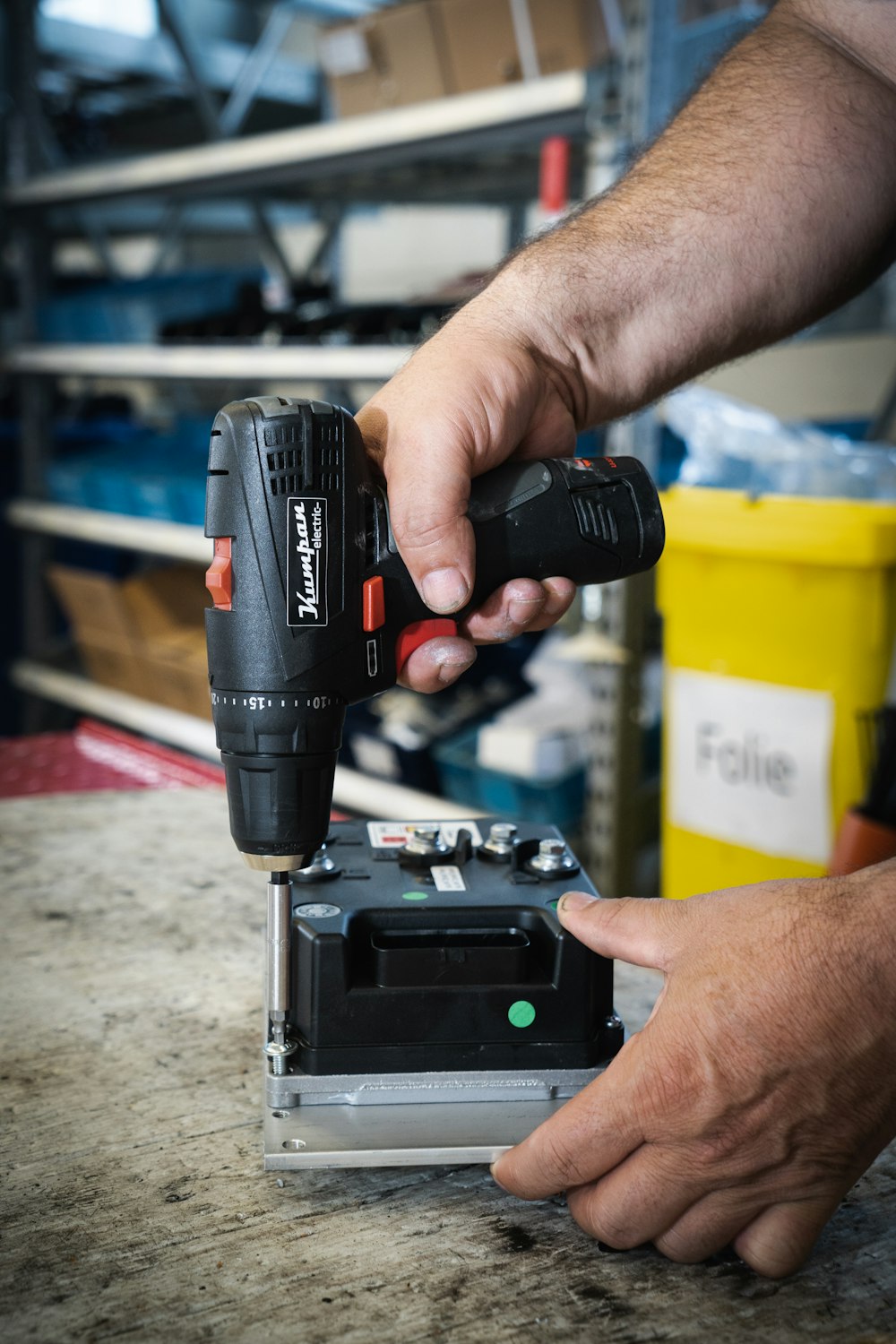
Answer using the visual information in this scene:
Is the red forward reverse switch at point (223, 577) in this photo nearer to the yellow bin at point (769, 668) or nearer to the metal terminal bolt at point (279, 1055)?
the metal terminal bolt at point (279, 1055)

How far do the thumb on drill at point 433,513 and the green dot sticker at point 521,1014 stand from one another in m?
0.25

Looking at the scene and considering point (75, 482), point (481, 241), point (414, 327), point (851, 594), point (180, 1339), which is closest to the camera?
point (180, 1339)

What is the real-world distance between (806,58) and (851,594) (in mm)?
774

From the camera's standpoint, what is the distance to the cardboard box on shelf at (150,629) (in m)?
2.66

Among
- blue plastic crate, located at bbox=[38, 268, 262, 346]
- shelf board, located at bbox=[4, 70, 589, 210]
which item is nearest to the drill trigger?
shelf board, located at bbox=[4, 70, 589, 210]

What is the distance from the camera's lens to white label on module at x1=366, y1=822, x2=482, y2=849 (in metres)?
0.78

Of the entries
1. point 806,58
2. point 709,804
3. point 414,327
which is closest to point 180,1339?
point 806,58

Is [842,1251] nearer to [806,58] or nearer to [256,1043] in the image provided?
[256,1043]

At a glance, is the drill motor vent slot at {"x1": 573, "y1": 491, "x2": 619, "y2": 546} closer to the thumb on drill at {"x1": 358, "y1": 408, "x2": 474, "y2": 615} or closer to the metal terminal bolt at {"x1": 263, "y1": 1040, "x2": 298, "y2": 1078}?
the thumb on drill at {"x1": 358, "y1": 408, "x2": 474, "y2": 615}

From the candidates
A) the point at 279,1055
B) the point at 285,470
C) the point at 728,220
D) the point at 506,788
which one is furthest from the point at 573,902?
the point at 506,788

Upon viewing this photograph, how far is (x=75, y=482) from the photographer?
2867mm

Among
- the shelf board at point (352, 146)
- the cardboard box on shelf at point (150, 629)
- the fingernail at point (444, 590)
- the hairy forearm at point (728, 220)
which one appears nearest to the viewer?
the fingernail at point (444, 590)

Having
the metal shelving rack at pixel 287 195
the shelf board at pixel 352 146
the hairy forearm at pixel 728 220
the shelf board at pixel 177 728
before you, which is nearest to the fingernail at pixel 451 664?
the hairy forearm at pixel 728 220

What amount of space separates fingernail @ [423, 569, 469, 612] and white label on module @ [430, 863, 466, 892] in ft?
0.55
